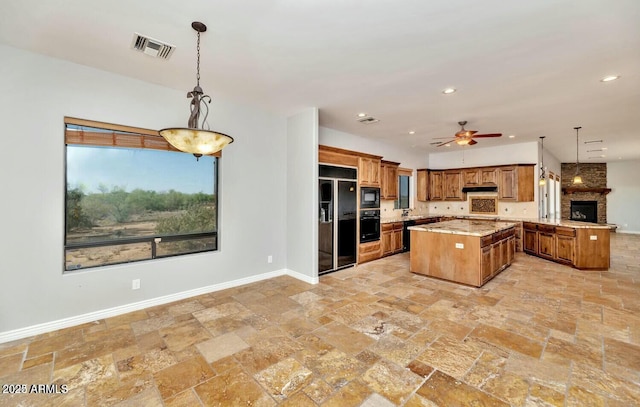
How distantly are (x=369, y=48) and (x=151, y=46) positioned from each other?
212cm

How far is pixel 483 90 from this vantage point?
3.65 m

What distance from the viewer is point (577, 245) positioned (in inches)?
207

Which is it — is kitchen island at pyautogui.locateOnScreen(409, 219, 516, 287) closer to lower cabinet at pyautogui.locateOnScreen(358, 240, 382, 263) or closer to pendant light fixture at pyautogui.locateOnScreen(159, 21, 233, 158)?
lower cabinet at pyautogui.locateOnScreen(358, 240, 382, 263)

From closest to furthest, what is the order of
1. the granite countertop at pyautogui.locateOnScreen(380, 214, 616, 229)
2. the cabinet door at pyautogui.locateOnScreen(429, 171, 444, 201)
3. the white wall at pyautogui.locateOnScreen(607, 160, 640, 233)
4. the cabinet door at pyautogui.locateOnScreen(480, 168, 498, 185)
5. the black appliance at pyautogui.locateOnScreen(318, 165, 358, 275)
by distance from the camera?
the black appliance at pyautogui.locateOnScreen(318, 165, 358, 275) < the granite countertop at pyautogui.locateOnScreen(380, 214, 616, 229) < the cabinet door at pyautogui.locateOnScreen(480, 168, 498, 185) < the cabinet door at pyautogui.locateOnScreen(429, 171, 444, 201) < the white wall at pyautogui.locateOnScreen(607, 160, 640, 233)

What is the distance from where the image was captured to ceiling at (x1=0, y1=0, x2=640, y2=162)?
83.7 inches

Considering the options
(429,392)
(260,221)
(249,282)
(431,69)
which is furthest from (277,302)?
(431,69)

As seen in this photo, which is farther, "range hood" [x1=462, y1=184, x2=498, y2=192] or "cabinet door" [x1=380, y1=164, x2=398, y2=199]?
"range hood" [x1=462, y1=184, x2=498, y2=192]

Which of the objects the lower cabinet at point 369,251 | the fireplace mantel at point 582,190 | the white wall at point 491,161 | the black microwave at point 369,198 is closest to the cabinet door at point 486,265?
the lower cabinet at point 369,251

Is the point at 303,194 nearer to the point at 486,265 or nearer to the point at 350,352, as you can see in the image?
the point at 350,352

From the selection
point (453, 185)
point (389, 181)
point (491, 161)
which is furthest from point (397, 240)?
point (491, 161)

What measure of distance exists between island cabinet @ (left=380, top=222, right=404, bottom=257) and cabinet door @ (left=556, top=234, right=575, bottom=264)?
124 inches

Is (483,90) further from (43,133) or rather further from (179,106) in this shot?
(43,133)

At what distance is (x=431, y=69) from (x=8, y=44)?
4304 millimetres

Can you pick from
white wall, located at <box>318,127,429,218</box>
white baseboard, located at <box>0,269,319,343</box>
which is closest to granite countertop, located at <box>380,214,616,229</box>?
white wall, located at <box>318,127,429,218</box>
